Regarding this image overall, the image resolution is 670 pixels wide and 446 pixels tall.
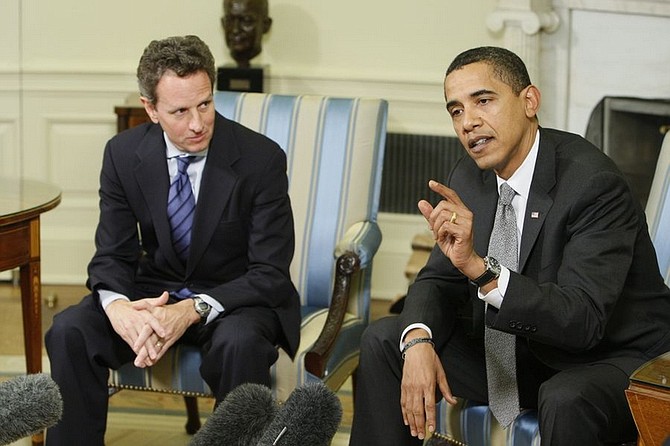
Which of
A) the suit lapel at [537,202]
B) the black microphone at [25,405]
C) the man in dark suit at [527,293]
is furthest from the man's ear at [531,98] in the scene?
the black microphone at [25,405]

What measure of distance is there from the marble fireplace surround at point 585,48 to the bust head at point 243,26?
0.98 meters

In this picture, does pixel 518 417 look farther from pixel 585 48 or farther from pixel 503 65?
pixel 585 48

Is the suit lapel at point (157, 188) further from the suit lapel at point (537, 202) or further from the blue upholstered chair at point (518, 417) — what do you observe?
the suit lapel at point (537, 202)

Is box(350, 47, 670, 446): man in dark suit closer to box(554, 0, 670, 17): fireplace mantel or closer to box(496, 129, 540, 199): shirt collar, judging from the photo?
box(496, 129, 540, 199): shirt collar

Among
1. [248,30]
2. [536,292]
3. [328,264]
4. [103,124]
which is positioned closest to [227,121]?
[328,264]

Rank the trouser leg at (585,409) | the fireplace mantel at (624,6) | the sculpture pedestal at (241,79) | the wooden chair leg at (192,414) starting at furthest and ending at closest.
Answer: the sculpture pedestal at (241,79)
the fireplace mantel at (624,6)
the wooden chair leg at (192,414)
the trouser leg at (585,409)

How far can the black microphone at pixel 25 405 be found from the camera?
130cm

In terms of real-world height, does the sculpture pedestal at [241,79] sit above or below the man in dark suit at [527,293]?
above

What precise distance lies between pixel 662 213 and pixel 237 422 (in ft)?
5.37

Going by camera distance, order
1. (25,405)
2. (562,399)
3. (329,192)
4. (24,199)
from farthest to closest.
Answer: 1. (329,192)
2. (24,199)
3. (562,399)
4. (25,405)

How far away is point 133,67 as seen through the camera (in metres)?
5.21

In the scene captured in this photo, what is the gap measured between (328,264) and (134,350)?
79cm

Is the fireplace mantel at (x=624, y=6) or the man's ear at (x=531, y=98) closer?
the man's ear at (x=531, y=98)

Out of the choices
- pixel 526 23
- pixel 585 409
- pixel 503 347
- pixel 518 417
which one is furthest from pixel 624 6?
pixel 585 409
